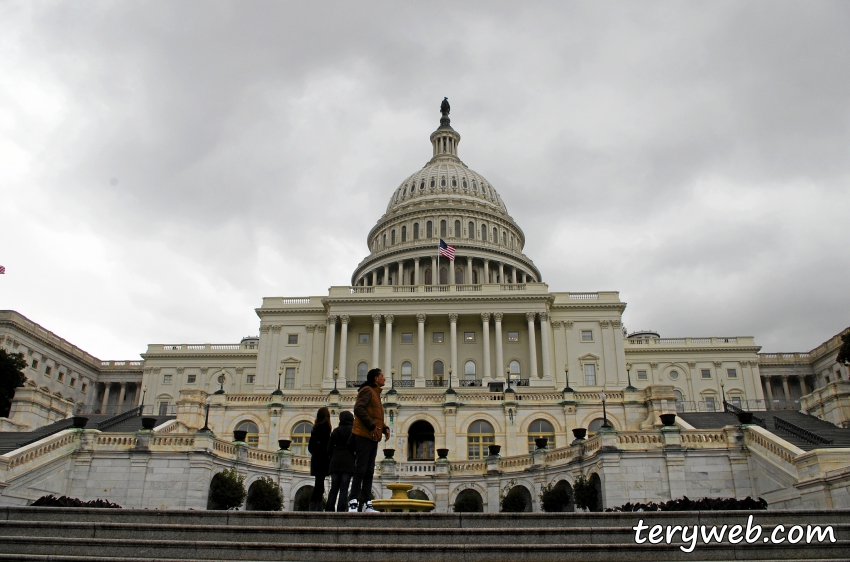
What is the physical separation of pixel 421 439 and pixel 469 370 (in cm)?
3069

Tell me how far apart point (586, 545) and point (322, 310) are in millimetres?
68683

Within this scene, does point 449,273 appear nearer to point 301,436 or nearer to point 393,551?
point 301,436

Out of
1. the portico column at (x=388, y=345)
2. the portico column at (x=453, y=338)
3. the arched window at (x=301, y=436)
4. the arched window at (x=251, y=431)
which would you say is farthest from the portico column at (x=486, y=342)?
the arched window at (x=251, y=431)

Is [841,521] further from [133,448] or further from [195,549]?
[133,448]

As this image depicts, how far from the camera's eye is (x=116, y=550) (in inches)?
526

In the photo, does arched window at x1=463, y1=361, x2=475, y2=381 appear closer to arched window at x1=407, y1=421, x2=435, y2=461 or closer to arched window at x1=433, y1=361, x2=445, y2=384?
arched window at x1=433, y1=361, x2=445, y2=384

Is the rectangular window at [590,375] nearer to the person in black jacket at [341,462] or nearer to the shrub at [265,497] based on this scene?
the shrub at [265,497]

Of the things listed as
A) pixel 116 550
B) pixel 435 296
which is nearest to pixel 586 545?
pixel 116 550

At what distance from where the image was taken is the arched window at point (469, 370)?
7631 centimetres

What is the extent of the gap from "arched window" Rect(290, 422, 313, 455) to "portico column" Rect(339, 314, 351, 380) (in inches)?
1115

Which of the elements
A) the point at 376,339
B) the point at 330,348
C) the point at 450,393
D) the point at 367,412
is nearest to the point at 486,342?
the point at 376,339

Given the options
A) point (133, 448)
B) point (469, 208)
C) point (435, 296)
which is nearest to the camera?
point (133, 448)

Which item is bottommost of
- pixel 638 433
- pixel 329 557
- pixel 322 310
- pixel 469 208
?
pixel 329 557

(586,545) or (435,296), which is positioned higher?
(435,296)
